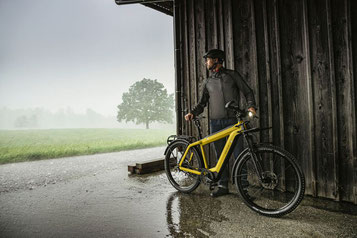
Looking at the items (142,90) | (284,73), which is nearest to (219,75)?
(284,73)

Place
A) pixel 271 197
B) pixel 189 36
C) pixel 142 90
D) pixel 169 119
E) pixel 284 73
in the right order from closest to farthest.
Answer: pixel 271 197 → pixel 284 73 → pixel 189 36 → pixel 169 119 → pixel 142 90

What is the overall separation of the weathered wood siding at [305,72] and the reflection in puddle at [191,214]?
155cm

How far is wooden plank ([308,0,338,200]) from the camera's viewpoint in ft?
9.87

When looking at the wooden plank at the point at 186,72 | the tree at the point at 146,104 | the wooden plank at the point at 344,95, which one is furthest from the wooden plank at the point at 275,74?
the tree at the point at 146,104

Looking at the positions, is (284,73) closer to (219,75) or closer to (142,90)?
(219,75)

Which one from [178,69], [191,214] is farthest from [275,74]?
[191,214]

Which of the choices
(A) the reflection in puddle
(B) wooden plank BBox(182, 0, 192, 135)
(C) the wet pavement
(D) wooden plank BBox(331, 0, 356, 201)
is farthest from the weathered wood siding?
(A) the reflection in puddle

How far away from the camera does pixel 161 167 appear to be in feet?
17.8

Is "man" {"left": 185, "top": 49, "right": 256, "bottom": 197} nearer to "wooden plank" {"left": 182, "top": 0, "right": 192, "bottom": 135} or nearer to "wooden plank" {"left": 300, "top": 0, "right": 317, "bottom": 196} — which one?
"wooden plank" {"left": 300, "top": 0, "right": 317, "bottom": 196}

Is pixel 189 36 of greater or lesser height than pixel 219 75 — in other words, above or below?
above

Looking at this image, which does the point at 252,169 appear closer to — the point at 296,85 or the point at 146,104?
the point at 296,85

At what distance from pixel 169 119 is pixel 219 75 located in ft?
123

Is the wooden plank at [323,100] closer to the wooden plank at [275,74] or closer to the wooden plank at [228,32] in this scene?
the wooden plank at [275,74]

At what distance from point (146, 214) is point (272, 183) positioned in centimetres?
168
